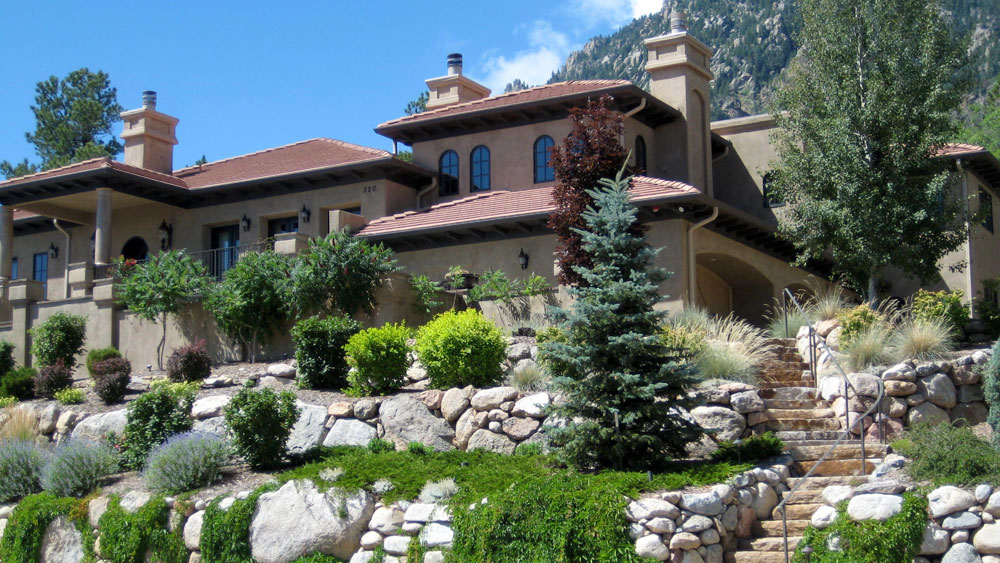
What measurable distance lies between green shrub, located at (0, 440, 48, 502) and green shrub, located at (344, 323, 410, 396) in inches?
194

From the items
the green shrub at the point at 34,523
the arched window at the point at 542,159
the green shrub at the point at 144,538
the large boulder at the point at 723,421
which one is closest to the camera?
the green shrub at the point at 144,538

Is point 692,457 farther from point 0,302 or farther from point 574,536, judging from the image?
point 0,302

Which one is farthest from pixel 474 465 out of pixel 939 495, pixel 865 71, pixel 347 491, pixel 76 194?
pixel 76 194

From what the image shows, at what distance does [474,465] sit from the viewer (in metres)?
13.7

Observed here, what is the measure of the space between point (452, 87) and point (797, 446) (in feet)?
56.7

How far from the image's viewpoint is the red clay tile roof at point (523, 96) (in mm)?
23984

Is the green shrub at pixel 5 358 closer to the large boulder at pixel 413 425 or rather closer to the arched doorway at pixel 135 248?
the arched doorway at pixel 135 248

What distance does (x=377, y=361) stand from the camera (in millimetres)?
16688

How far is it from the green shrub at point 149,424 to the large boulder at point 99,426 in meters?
1.45

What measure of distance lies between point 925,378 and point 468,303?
1001cm

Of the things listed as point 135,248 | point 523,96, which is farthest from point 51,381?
point 523,96

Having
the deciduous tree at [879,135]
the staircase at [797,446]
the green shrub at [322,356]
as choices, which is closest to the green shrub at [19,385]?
the green shrub at [322,356]

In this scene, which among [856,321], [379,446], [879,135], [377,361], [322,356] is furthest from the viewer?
[879,135]

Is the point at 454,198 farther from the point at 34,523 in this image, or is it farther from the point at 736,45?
the point at 736,45
